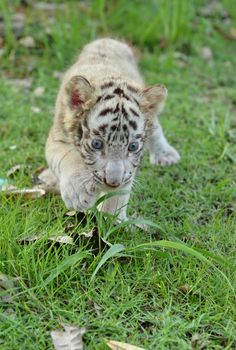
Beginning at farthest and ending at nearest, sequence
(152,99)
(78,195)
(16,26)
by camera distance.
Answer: (16,26) → (152,99) → (78,195)

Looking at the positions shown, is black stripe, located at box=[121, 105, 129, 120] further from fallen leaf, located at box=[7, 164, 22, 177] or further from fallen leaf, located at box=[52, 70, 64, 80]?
fallen leaf, located at box=[52, 70, 64, 80]


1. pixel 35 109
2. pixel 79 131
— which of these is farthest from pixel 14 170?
pixel 35 109

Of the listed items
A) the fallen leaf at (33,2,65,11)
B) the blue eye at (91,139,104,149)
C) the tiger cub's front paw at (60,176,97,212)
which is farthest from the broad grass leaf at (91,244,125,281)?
the fallen leaf at (33,2,65,11)

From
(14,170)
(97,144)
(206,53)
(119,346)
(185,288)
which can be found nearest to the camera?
(119,346)

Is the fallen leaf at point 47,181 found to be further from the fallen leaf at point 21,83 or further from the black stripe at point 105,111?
the fallen leaf at point 21,83

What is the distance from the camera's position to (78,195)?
4047mm

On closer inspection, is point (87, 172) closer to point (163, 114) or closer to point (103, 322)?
point (103, 322)

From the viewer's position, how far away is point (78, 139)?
13.7 feet

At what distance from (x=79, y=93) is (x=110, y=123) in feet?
1.20

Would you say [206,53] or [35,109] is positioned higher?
[35,109]

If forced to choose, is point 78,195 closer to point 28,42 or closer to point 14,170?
point 14,170

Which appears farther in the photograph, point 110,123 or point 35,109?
point 35,109

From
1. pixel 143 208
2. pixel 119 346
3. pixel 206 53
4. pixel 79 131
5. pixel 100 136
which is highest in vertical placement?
pixel 100 136

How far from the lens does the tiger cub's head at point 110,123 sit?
388 centimetres
